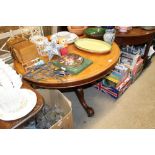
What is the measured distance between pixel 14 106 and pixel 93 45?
35.4 inches

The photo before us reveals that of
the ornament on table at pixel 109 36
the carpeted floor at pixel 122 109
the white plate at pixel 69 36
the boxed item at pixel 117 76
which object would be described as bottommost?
the carpeted floor at pixel 122 109

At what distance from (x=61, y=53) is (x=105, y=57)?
1.13ft

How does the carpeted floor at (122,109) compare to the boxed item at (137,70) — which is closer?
the carpeted floor at (122,109)

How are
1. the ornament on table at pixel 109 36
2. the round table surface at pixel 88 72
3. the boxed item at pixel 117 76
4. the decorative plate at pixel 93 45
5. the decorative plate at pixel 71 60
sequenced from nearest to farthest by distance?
the round table surface at pixel 88 72
the decorative plate at pixel 71 60
the decorative plate at pixel 93 45
the ornament on table at pixel 109 36
the boxed item at pixel 117 76

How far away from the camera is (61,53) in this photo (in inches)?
56.2

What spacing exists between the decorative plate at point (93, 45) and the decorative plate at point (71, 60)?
13 cm

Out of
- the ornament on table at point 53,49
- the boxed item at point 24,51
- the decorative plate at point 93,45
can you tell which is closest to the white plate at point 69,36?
the decorative plate at point 93,45

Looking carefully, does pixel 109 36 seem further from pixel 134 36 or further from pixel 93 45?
pixel 134 36

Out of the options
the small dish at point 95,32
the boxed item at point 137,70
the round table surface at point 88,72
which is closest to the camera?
the round table surface at point 88,72

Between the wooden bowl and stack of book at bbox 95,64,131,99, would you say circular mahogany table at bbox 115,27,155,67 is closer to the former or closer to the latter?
stack of book at bbox 95,64,131,99

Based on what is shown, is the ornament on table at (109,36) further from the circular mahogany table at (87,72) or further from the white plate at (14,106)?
the white plate at (14,106)

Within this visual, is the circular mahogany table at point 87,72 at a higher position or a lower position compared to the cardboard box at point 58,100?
higher

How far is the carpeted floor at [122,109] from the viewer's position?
5.41ft

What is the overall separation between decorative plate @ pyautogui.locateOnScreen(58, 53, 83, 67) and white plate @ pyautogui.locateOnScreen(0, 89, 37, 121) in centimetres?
47
